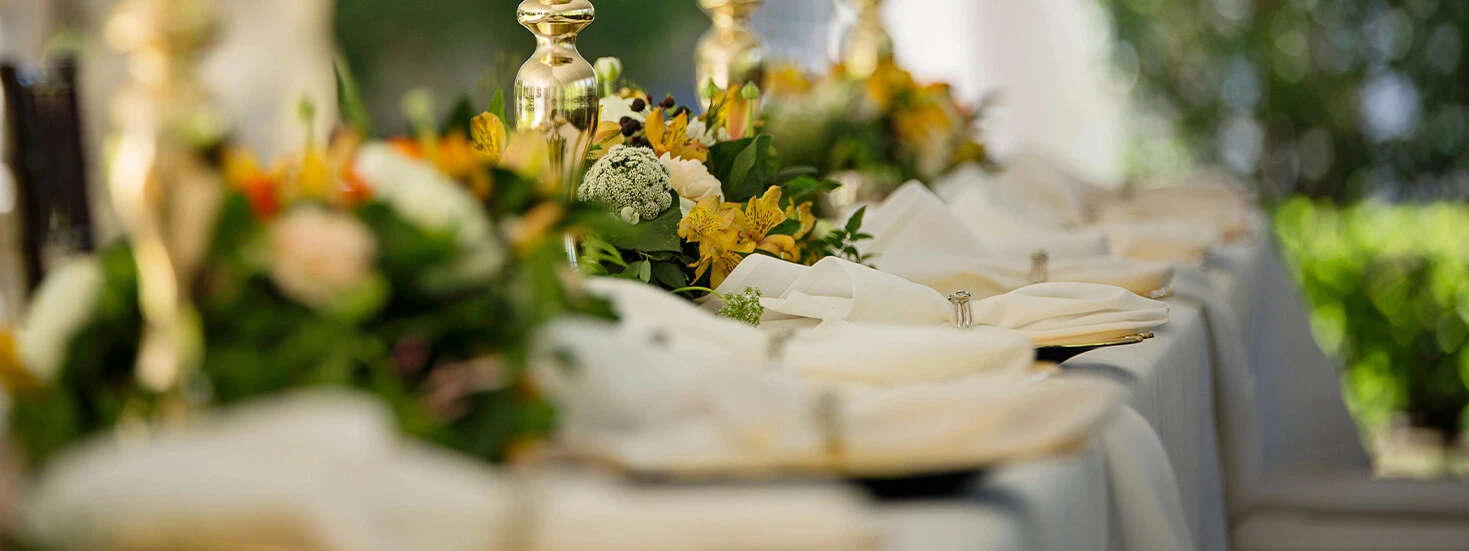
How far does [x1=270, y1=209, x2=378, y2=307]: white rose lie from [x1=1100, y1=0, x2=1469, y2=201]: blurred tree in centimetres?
622

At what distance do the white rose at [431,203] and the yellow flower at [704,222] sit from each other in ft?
2.22

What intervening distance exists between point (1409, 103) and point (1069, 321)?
5507 millimetres

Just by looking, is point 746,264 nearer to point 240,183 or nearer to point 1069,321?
point 1069,321

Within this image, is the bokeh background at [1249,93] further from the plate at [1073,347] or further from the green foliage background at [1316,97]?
the plate at [1073,347]

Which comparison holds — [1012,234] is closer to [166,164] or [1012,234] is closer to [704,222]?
[704,222]

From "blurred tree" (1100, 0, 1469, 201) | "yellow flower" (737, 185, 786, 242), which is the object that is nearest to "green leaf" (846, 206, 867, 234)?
"yellow flower" (737, 185, 786, 242)

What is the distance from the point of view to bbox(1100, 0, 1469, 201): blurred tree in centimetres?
593

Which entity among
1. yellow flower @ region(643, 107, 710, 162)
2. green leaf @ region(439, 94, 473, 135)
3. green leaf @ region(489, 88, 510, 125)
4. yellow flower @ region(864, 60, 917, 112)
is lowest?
yellow flower @ region(643, 107, 710, 162)

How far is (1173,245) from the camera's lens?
2.19 m

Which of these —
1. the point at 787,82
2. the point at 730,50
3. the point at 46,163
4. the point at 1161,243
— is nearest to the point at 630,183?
the point at 730,50

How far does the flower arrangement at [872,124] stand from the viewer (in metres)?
2.65

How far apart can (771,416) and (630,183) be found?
2.23 ft

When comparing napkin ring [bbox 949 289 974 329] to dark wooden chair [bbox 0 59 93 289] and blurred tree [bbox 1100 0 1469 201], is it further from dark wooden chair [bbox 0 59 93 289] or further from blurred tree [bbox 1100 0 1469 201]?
blurred tree [bbox 1100 0 1469 201]

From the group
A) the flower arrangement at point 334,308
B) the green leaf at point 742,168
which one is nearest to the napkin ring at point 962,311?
the green leaf at point 742,168
